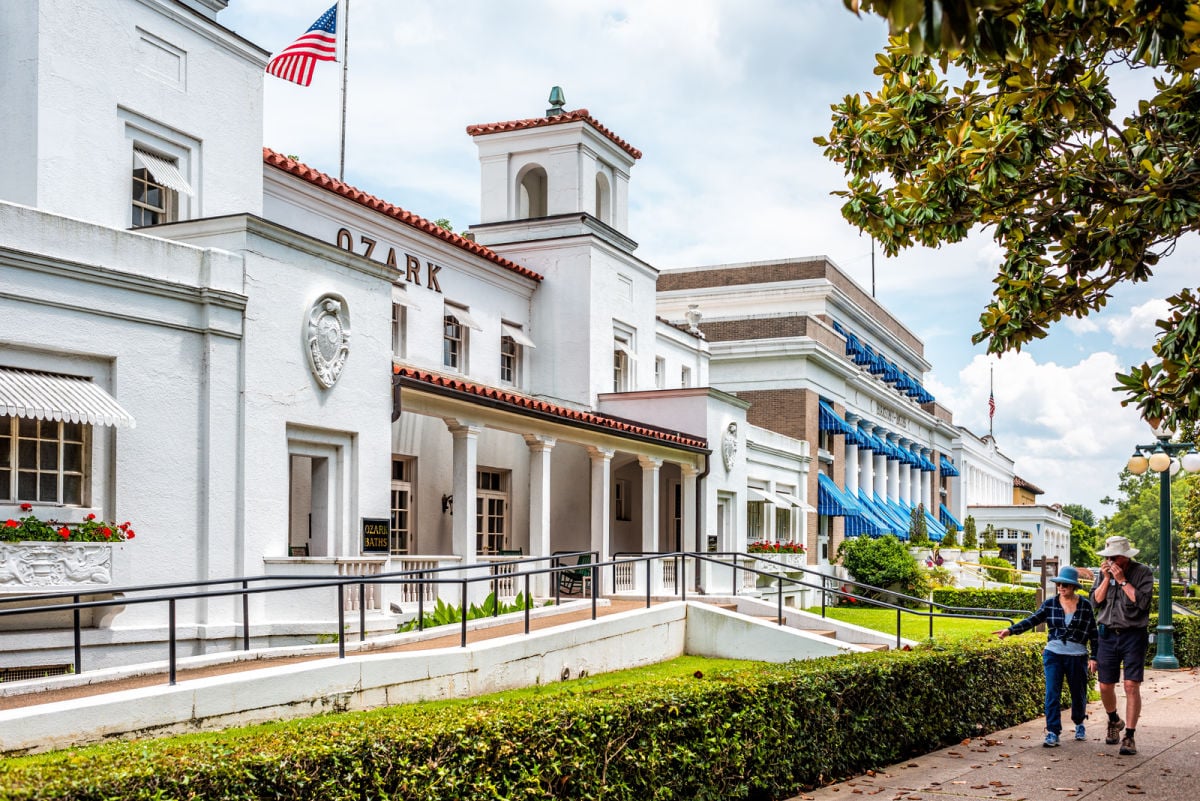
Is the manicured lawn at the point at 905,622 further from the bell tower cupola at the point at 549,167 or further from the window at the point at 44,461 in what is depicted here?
the window at the point at 44,461

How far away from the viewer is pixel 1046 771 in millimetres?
10711

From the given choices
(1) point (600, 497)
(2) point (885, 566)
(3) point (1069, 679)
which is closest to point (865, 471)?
(2) point (885, 566)

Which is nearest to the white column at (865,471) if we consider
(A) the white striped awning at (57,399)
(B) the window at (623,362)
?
(B) the window at (623,362)

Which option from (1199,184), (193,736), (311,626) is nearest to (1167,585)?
(1199,184)

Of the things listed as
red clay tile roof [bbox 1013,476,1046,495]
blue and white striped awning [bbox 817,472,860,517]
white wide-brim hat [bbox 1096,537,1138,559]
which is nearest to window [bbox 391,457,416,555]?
white wide-brim hat [bbox 1096,537,1138,559]

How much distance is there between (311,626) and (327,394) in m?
3.10

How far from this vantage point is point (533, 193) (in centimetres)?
3088

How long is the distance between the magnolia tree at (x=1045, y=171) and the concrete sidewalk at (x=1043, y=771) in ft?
10.2

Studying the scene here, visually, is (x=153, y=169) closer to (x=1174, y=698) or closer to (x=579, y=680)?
(x=579, y=680)

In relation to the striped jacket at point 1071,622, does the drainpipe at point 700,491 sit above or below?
above

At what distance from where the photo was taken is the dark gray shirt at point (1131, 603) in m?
11.8

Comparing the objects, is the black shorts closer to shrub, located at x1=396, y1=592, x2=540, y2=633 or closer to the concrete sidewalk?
the concrete sidewalk

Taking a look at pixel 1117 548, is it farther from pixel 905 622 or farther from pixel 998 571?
pixel 998 571

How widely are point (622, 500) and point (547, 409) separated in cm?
859
